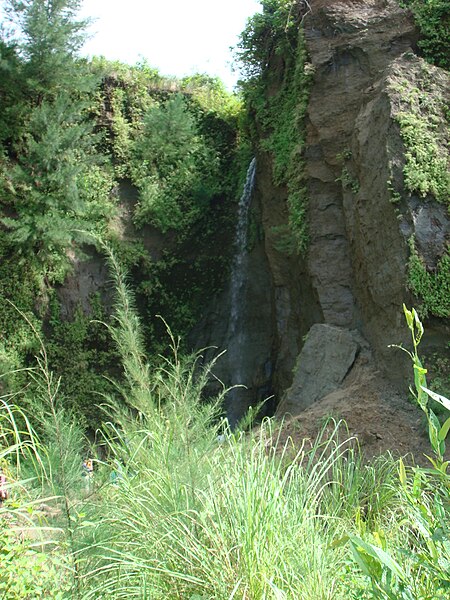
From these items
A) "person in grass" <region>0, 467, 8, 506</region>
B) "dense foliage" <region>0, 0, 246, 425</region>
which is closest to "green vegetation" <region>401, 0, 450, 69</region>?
"dense foliage" <region>0, 0, 246, 425</region>

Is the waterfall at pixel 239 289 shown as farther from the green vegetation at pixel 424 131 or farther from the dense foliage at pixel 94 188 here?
the green vegetation at pixel 424 131

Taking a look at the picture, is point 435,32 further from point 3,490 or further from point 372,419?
point 3,490

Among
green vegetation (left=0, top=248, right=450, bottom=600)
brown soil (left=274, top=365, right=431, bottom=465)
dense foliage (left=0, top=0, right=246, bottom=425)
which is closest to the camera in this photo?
green vegetation (left=0, top=248, right=450, bottom=600)

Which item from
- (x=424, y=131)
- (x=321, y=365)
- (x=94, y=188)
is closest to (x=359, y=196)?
(x=424, y=131)

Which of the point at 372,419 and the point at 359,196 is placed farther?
the point at 359,196

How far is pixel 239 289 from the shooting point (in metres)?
14.2

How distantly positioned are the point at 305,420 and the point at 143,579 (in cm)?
427

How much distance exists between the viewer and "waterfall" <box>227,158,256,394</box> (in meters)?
13.7

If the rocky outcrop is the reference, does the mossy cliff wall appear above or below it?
above

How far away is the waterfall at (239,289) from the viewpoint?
13.7 m

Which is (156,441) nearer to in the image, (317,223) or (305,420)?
(305,420)

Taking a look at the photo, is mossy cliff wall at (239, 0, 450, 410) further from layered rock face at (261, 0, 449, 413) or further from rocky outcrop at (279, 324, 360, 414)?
rocky outcrop at (279, 324, 360, 414)

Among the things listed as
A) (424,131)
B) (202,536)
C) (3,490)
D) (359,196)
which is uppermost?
(424,131)

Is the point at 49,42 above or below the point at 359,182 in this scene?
above
